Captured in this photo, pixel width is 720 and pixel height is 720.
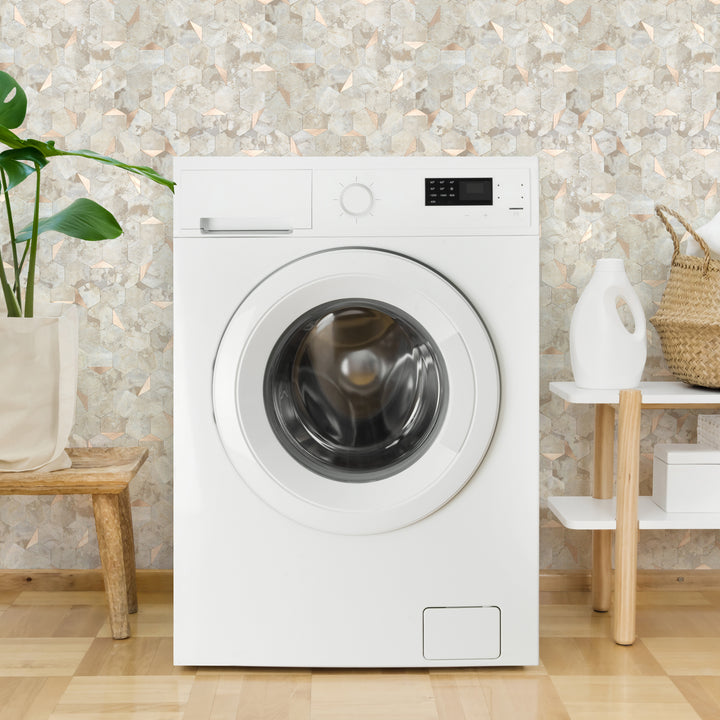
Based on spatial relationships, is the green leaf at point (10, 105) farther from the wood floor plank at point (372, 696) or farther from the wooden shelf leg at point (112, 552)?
the wood floor plank at point (372, 696)

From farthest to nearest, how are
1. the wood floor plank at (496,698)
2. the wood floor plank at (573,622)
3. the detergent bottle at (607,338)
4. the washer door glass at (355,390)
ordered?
the wood floor plank at (573,622) → the detergent bottle at (607,338) → the washer door glass at (355,390) → the wood floor plank at (496,698)

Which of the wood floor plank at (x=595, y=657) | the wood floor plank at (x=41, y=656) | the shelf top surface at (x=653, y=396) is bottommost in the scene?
the wood floor plank at (x=41, y=656)

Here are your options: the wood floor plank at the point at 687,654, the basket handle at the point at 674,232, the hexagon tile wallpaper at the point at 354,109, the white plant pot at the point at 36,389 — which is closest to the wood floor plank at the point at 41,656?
the white plant pot at the point at 36,389

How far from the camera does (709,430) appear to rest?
5.56ft

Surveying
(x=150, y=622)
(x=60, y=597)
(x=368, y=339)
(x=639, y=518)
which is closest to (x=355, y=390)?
(x=368, y=339)

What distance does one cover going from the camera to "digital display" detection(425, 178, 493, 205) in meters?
1.37

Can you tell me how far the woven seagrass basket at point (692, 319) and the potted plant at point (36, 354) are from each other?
106cm

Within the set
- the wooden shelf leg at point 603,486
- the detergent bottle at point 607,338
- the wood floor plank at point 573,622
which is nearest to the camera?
the detergent bottle at point 607,338

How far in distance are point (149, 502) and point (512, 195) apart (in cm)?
112

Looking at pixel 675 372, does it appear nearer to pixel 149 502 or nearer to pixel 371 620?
pixel 371 620

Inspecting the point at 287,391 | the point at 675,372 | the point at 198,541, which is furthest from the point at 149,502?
the point at 675,372

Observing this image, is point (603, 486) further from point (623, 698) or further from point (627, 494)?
point (623, 698)

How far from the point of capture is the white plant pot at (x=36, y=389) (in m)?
1.44

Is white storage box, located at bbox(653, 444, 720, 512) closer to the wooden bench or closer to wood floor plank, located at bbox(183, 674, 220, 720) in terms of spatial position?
Result: wood floor plank, located at bbox(183, 674, 220, 720)
